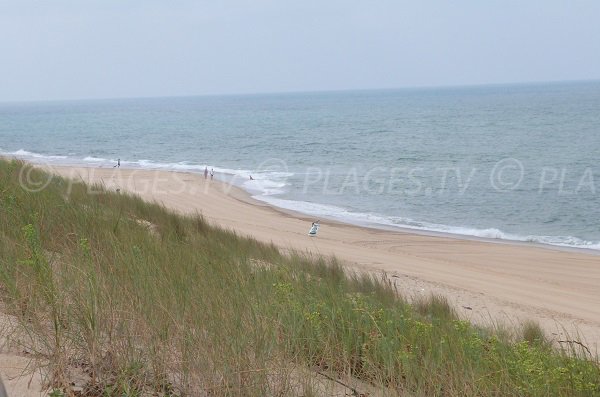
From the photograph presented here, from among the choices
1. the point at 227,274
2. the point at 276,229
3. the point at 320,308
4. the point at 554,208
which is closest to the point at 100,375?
the point at 320,308

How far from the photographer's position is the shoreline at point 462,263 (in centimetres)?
1059

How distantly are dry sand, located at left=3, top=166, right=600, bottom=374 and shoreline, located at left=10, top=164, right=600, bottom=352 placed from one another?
19 millimetres

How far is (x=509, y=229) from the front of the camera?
21.5 m

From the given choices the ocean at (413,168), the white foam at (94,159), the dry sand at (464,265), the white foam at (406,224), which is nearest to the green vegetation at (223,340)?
the dry sand at (464,265)

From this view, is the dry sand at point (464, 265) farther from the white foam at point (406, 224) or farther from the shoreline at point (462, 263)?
the white foam at point (406, 224)

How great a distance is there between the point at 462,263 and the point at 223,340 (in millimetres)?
13069

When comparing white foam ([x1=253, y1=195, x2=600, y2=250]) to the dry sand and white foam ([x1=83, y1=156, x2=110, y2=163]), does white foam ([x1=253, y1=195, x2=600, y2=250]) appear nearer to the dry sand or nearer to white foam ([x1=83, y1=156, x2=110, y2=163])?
the dry sand

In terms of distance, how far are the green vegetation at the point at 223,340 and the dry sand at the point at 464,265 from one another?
3.42m

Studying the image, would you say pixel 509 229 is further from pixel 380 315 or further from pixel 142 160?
pixel 142 160

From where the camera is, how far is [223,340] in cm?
372

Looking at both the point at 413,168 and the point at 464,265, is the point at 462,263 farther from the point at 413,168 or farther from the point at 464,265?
the point at 413,168

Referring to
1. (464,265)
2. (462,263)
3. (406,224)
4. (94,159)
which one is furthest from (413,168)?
(464,265)

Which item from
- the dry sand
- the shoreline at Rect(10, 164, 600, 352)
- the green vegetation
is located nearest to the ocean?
the shoreline at Rect(10, 164, 600, 352)

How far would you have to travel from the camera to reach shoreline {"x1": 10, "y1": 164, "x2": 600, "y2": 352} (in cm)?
1059
